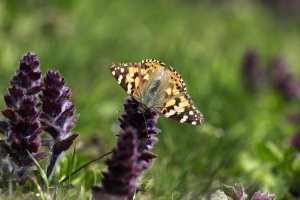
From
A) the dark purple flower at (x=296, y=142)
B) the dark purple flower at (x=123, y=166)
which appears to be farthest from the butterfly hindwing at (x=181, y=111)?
the dark purple flower at (x=296, y=142)

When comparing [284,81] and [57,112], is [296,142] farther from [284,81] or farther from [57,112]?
[284,81]

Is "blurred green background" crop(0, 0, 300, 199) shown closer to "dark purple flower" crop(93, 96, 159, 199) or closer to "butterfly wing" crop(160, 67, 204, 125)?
"butterfly wing" crop(160, 67, 204, 125)

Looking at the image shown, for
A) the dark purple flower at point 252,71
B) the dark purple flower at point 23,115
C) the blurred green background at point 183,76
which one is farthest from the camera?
the dark purple flower at point 252,71

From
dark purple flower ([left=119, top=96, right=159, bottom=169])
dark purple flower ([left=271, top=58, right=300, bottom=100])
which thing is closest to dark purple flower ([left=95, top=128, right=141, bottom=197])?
dark purple flower ([left=119, top=96, right=159, bottom=169])

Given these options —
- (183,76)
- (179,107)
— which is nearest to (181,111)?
(179,107)

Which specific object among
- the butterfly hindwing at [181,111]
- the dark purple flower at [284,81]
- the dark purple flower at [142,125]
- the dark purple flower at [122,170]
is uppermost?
the dark purple flower at [284,81]

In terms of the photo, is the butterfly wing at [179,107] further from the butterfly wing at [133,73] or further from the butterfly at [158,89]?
the butterfly wing at [133,73]
